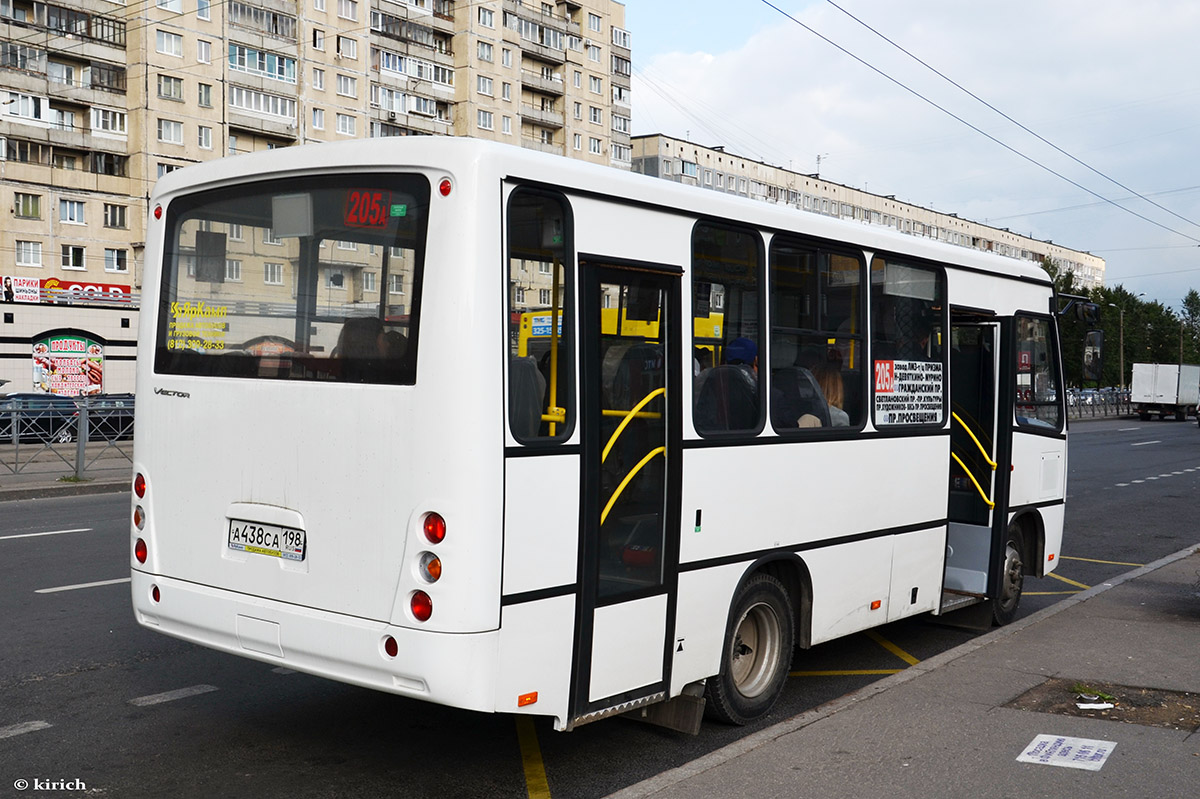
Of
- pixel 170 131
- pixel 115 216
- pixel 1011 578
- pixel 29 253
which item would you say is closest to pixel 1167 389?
pixel 170 131

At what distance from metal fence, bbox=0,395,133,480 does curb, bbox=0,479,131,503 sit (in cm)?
72

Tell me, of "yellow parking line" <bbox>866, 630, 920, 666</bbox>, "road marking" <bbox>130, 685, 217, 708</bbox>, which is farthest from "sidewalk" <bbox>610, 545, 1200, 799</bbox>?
"road marking" <bbox>130, 685, 217, 708</bbox>

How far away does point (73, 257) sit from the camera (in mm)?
57438

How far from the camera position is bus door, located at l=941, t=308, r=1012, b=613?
355 inches

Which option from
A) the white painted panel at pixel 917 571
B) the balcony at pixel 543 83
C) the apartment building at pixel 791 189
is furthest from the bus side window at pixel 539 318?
the apartment building at pixel 791 189

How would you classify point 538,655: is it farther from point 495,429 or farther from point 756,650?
point 756,650

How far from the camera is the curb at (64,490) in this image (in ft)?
58.5

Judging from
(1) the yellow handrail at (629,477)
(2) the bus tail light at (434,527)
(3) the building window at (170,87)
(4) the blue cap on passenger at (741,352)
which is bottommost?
(2) the bus tail light at (434,527)

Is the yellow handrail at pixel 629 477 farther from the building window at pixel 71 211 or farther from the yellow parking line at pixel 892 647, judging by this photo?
the building window at pixel 71 211

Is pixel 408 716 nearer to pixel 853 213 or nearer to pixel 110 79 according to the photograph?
pixel 110 79

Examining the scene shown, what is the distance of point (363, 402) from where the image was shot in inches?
199

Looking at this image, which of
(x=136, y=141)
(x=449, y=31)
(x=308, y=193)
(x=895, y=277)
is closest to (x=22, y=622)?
(x=308, y=193)

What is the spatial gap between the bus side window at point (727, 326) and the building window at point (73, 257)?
5757 cm

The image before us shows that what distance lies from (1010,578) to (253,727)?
5967 millimetres
